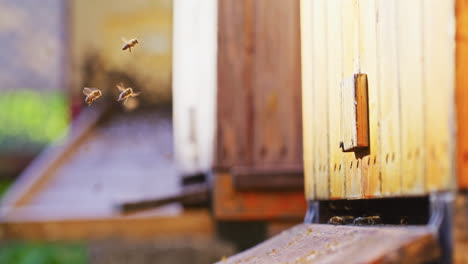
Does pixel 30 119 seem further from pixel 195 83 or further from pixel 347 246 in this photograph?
pixel 347 246

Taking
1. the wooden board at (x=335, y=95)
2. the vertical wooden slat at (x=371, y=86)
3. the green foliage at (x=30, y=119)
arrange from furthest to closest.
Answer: the green foliage at (x=30, y=119)
the wooden board at (x=335, y=95)
the vertical wooden slat at (x=371, y=86)

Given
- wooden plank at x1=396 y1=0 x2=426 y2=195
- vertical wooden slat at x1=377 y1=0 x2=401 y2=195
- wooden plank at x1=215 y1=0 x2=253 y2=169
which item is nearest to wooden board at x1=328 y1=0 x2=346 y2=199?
vertical wooden slat at x1=377 y1=0 x2=401 y2=195

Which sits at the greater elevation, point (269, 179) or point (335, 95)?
point (335, 95)

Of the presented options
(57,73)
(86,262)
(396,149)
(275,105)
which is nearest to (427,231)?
(396,149)

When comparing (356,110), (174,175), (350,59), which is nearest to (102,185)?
(174,175)

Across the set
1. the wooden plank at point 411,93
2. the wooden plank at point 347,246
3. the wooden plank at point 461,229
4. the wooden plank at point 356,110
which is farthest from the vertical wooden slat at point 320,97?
the wooden plank at point 461,229

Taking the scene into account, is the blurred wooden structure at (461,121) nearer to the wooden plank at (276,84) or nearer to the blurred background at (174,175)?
the blurred background at (174,175)

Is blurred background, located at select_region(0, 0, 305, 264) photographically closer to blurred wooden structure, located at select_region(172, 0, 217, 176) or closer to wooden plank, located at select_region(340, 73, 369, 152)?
blurred wooden structure, located at select_region(172, 0, 217, 176)
